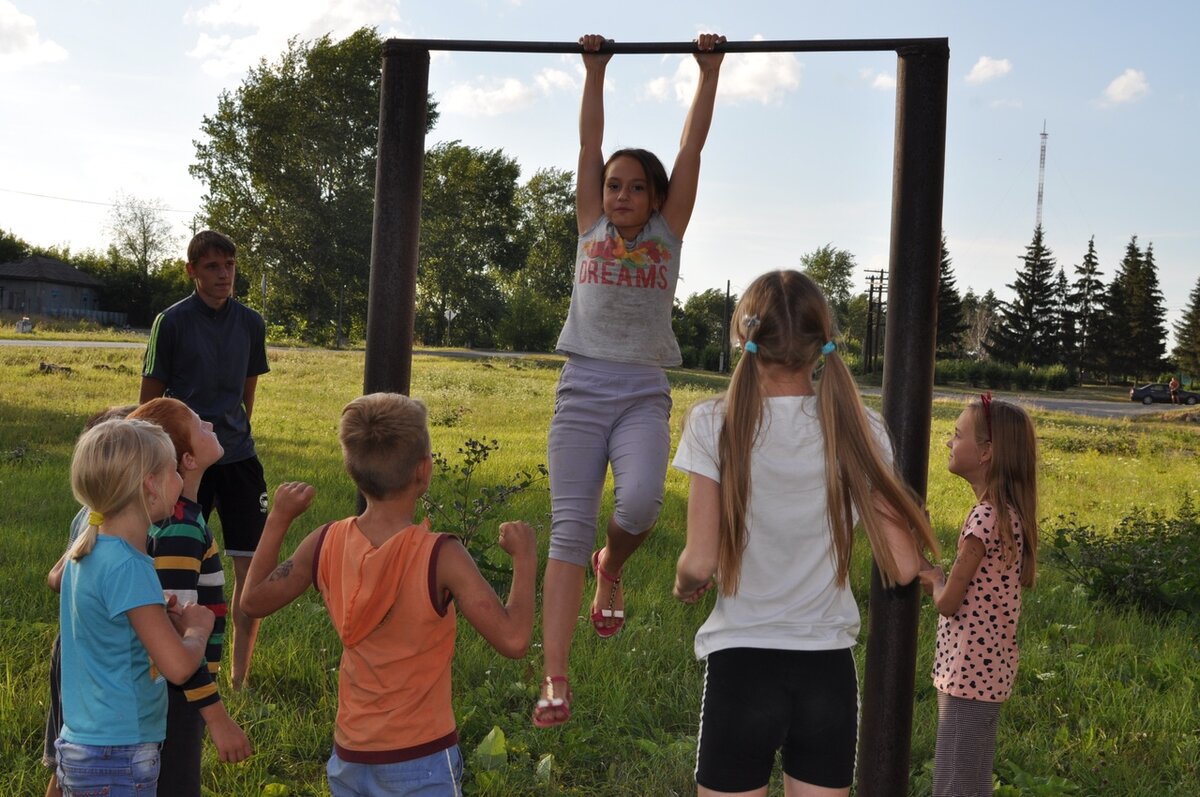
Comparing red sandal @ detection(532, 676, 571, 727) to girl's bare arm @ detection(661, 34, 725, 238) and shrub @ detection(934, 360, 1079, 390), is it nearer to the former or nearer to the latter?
girl's bare arm @ detection(661, 34, 725, 238)

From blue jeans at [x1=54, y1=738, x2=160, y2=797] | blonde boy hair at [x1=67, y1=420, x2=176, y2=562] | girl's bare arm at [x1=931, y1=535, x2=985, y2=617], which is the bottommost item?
blue jeans at [x1=54, y1=738, x2=160, y2=797]

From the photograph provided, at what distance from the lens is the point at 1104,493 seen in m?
13.7

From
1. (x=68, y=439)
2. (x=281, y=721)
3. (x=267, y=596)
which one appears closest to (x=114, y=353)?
(x=68, y=439)

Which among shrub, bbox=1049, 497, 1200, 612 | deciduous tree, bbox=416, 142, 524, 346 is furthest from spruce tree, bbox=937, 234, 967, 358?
shrub, bbox=1049, 497, 1200, 612

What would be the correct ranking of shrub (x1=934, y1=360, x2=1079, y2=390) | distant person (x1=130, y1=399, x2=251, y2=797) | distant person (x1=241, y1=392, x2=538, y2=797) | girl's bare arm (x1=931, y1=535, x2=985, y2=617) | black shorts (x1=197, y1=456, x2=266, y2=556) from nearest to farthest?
distant person (x1=241, y1=392, x2=538, y2=797) < distant person (x1=130, y1=399, x2=251, y2=797) < girl's bare arm (x1=931, y1=535, x2=985, y2=617) < black shorts (x1=197, y1=456, x2=266, y2=556) < shrub (x1=934, y1=360, x2=1079, y2=390)

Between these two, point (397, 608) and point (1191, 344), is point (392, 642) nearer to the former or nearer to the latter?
point (397, 608)

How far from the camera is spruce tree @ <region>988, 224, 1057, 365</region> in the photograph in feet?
263

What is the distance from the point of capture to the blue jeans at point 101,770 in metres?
2.57

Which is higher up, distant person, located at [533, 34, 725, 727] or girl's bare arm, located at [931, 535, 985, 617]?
distant person, located at [533, 34, 725, 727]

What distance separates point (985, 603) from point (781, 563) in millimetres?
1333

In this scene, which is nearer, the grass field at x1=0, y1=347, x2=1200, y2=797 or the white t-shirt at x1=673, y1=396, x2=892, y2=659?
the white t-shirt at x1=673, y1=396, x2=892, y2=659

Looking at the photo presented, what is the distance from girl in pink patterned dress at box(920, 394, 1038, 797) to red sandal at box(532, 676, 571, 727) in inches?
50.8

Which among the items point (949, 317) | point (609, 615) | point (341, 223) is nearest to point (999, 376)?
point (949, 317)

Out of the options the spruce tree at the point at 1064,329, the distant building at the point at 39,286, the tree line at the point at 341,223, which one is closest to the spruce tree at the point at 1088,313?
the spruce tree at the point at 1064,329
